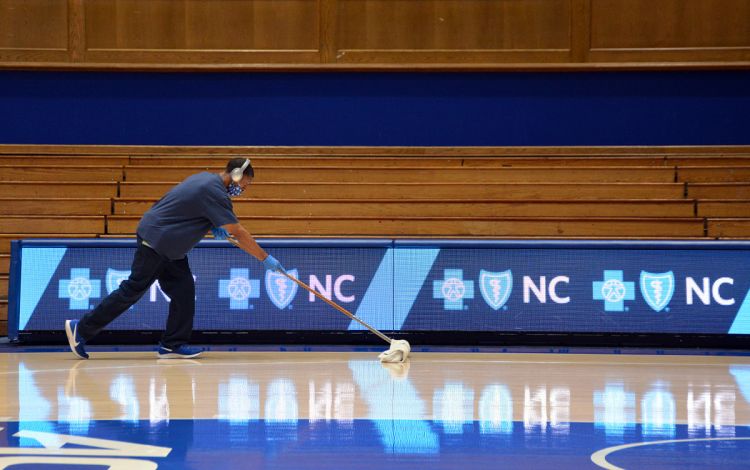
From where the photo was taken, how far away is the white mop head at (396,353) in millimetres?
6277

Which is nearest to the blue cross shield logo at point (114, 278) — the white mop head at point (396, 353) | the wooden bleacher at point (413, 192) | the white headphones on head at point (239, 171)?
the white headphones on head at point (239, 171)

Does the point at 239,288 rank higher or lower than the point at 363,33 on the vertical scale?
lower

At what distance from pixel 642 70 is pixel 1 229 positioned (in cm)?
707

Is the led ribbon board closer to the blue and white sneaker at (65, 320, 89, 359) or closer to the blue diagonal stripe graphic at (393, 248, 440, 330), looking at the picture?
the blue diagonal stripe graphic at (393, 248, 440, 330)

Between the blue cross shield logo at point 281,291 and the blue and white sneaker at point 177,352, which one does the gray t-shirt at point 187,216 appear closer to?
the blue and white sneaker at point 177,352

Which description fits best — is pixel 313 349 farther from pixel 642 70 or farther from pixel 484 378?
pixel 642 70

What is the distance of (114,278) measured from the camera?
287 inches

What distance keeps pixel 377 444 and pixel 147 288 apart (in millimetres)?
3159

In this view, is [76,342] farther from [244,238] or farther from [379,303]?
[379,303]

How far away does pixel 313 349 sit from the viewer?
23.4ft

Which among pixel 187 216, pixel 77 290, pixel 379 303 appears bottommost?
pixel 379 303

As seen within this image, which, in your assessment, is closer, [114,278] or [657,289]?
[657,289]

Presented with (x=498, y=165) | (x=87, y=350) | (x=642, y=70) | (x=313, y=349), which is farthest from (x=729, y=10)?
(x=87, y=350)

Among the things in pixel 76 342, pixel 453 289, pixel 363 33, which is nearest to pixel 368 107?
pixel 363 33
